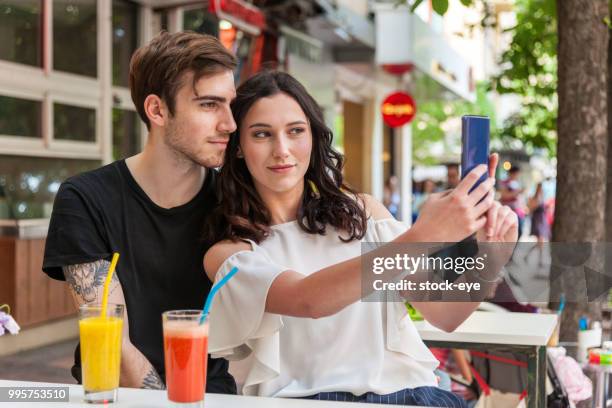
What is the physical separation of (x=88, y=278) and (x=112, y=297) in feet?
0.33

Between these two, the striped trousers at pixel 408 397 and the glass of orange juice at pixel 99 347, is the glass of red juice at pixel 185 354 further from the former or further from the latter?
the striped trousers at pixel 408 397

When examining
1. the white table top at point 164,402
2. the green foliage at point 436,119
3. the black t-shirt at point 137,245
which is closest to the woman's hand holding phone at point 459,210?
the white table top at point 164,402

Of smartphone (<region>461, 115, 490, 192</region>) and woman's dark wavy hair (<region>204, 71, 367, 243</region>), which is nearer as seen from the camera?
A: smartphone (<region>461, 115, 490, 192</region>)

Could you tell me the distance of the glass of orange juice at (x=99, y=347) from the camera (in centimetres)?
174

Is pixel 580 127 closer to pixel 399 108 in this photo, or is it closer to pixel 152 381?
pixel 152 381

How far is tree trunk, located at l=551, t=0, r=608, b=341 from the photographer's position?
447 cm

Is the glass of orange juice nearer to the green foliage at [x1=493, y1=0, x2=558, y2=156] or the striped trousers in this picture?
the striped trousers

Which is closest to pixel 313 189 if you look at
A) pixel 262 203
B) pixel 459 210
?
pixel 262 203

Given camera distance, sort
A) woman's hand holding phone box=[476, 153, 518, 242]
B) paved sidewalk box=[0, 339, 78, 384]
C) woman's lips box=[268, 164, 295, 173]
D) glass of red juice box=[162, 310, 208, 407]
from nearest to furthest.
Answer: glass of red juice box=[162, 310, 208, 407]
woman's hand holding phone box=[476, 153, 518, 242]
woman's lips box=[268, 164, 295, 173]
paved sidewalk box=[0, 339, 78, 384]

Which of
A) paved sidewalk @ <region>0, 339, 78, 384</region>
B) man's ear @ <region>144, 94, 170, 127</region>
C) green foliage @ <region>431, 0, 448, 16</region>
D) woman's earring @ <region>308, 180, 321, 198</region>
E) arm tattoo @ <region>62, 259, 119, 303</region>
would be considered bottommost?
paved sidewalk @ <region>0, 339, 78, 384</region>

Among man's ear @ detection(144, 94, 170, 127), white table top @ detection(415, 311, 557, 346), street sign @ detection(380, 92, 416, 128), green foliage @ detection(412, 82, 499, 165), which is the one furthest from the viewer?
green foliage @ detection(412, 82, 499, 165)

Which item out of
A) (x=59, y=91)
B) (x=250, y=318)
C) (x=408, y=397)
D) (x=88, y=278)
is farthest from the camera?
(x=59, y=91)

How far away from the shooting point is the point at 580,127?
4.53 m

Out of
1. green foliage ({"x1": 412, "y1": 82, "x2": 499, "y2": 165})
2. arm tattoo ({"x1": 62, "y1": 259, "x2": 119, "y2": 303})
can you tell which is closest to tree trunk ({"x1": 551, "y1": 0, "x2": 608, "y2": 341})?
arm tattoo ({"x1": 62, "y1": 259, "x2": 119, "y2": 303})
